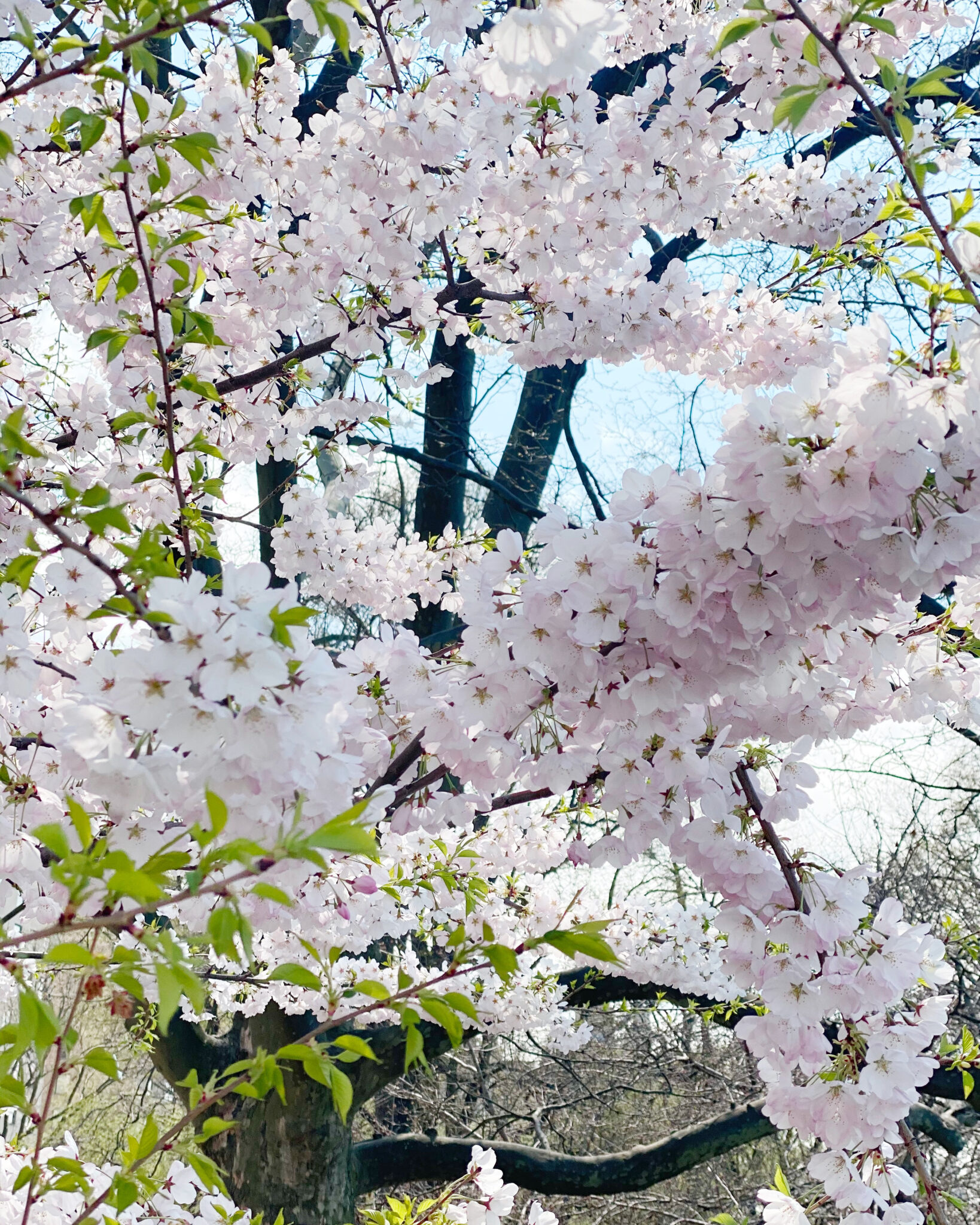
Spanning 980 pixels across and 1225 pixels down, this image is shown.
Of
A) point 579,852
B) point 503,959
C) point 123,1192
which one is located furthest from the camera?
point 579,852

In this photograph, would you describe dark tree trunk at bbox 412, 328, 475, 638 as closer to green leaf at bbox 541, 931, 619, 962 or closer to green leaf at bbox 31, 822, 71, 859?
green leaf at bbox 541, 931, 619, 962

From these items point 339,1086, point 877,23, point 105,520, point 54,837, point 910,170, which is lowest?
point 339,1086

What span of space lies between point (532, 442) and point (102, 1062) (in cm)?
555

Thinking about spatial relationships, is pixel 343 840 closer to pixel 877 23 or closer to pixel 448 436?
pixel 877 23

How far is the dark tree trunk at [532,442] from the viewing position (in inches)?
242

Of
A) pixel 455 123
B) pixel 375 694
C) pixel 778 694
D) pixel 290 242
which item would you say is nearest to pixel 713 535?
pixel 778 694

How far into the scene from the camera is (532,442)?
631 centimetres

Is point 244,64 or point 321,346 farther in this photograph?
point 321,346

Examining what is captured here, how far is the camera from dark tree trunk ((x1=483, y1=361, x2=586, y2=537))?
20.2 ft

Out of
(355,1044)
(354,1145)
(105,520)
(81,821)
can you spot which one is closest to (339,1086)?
(355,1044)

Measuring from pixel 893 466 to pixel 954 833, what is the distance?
26.2 feet

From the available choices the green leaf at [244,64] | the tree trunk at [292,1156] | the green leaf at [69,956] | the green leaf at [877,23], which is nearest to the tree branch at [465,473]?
the tree trunk at [292,1156]

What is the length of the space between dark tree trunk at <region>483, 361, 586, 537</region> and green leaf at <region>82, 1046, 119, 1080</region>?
515cm

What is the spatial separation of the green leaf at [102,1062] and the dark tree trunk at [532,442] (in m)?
5.15
